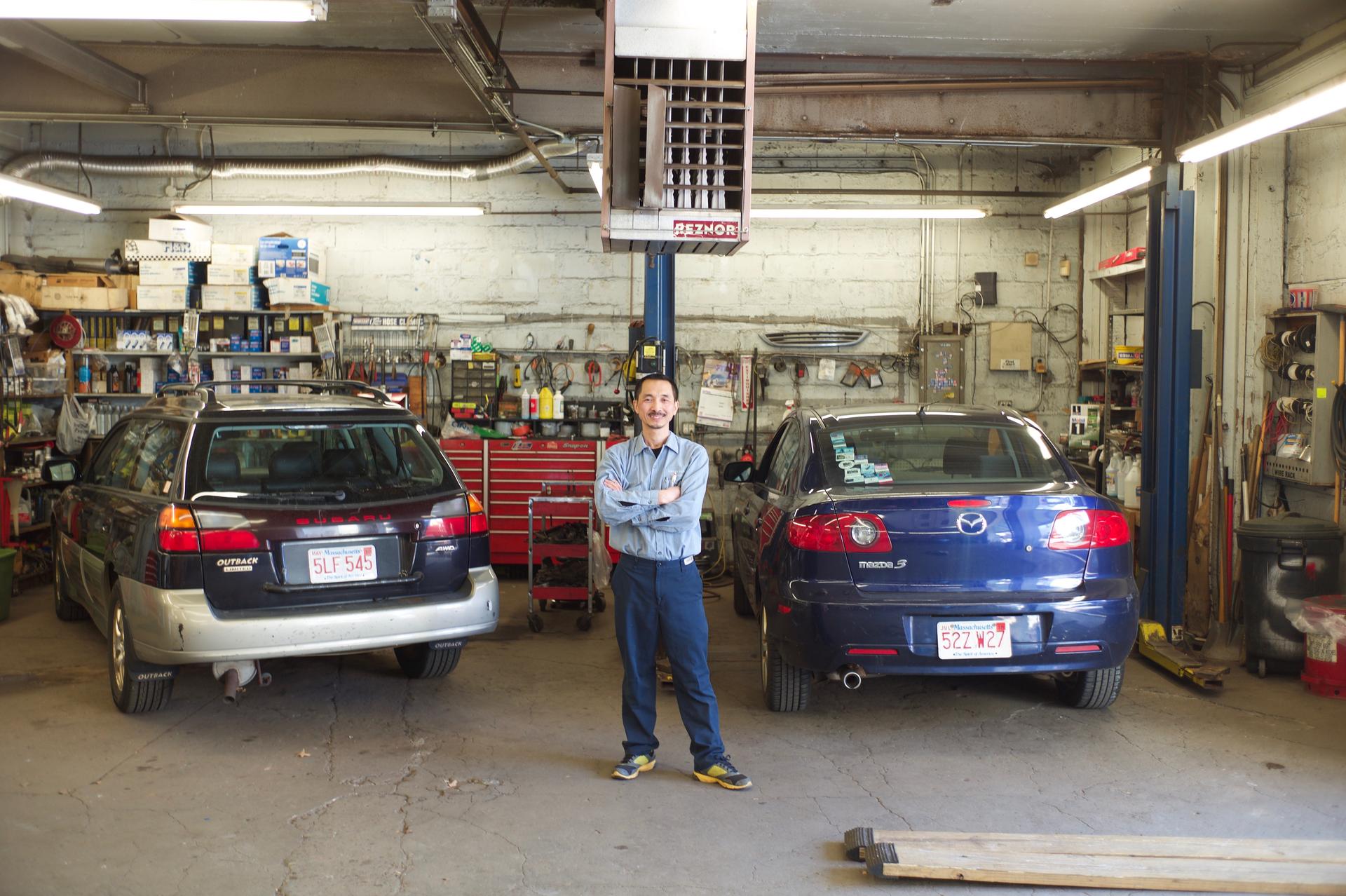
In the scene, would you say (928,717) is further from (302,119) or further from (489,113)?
(302,119)

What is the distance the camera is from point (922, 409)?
16.9ft

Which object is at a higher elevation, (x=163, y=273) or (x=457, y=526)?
(x=163, y=273)

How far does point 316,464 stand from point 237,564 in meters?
0.73

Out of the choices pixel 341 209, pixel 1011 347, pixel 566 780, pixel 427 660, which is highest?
pixel 341 209

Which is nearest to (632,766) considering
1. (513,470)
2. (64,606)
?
(64,606)

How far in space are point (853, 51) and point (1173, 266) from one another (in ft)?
7.81

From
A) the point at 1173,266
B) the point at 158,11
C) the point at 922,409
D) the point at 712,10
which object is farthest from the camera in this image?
the point at 1173,266

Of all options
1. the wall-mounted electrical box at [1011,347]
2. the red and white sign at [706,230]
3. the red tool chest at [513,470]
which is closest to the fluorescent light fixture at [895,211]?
the wall-mounted electrical box at [1011,347]

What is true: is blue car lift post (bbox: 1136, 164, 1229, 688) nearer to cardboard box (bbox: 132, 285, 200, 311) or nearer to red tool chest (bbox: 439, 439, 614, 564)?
red tool chest (bbox: 439, 439, 614, 564)

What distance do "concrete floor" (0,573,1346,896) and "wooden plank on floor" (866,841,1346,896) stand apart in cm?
6

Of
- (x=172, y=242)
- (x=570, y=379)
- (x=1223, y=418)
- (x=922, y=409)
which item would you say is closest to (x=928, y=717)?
(x=922, y=409)

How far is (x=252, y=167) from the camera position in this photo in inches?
377

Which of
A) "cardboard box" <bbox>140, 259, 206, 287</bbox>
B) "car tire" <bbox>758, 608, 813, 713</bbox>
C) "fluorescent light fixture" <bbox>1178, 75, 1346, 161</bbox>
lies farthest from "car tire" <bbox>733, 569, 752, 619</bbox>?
"cardboard box" <bbox>140, 259, 206, 287</bbox>

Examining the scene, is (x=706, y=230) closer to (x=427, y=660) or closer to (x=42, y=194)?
(x=427, y=660)
